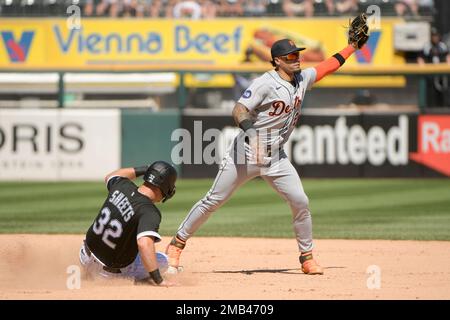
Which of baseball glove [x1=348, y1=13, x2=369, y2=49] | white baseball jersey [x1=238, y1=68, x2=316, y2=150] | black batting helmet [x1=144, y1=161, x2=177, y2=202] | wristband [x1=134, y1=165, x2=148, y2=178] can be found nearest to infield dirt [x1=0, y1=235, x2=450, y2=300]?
black batting helmet [x1=144, y1=161, x2=177, y2=202]

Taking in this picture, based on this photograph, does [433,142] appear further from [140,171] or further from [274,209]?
[140,171]

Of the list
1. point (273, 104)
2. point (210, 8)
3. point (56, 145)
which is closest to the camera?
point (273, 104)

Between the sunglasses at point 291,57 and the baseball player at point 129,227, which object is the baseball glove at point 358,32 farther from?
the baseball player at point 129,227

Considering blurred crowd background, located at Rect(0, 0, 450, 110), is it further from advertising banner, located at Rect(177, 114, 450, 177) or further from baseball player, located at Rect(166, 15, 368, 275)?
baseball player, located at Rect(166, 15, 368, 275)

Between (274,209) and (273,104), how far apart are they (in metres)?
5.73

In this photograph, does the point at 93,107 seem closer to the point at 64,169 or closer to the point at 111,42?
the point at 64,169

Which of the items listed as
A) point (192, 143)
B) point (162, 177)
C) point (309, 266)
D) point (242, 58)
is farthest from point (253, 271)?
point (242, 58)

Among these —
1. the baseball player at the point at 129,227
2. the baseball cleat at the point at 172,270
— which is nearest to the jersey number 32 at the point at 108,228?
the baseball player at the point at 129,227

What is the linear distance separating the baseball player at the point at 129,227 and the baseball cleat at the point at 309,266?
1.36m

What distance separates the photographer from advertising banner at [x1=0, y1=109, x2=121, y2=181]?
16375 millimetres

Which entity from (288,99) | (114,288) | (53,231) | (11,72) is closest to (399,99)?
(11,72)

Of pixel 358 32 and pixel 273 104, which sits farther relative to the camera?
pixel 358 32

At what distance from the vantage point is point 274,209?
13.4m

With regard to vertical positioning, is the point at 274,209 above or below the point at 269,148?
below
